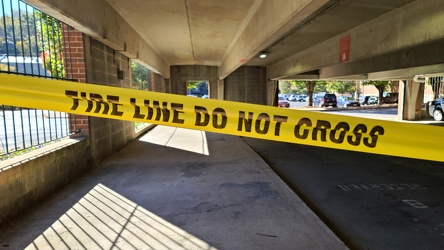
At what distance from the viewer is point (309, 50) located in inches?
450

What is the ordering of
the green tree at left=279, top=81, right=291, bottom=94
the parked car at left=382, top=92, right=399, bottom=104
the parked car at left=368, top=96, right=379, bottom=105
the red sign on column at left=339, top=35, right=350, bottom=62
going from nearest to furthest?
the red sign on column at left=339, top=35, right=350, bottom=62 → the parked car at left=382, top=92, right=399, bottom=104 → the parked car at left=368, top=96, right=379, bottom=105 → the green tree at left=279, top=81, right=291, bottom=94

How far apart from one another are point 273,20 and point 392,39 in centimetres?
290

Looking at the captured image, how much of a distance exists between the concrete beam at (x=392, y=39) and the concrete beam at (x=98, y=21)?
6.06m

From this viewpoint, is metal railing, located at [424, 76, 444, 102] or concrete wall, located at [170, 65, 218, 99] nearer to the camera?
concrete wall, located at [170, 65, 218, 99]

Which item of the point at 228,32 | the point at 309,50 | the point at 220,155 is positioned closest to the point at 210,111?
the point at 220,155

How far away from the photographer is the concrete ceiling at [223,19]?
6.15 metres

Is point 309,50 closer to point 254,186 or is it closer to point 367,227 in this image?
point 254,186

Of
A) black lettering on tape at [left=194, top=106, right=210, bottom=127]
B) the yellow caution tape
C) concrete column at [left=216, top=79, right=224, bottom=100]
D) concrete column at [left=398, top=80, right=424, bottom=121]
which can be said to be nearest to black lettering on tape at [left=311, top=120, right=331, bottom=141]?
the yellow caution tape

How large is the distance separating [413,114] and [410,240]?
63.9ft

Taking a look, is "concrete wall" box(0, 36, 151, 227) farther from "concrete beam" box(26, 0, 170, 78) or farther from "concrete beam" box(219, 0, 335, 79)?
"concrete beam" box(219, 0, 335, 79)

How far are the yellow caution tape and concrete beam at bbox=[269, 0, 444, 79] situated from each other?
3116 mm

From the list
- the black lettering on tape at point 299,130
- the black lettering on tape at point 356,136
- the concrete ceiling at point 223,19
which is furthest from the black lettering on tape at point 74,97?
the concrete ceiling at point 223,19

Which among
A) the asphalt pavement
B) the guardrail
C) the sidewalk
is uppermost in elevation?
the guardrail

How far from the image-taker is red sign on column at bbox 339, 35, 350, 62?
27.4 feet
